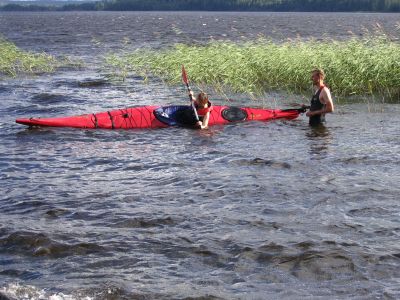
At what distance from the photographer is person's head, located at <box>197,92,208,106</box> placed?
14109 millimetres

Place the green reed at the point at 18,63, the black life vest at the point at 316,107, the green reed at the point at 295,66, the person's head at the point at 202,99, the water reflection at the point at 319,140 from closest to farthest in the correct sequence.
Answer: the water reflection at the point at 319,140 < the person's head at the point at 202,99 < the black life vest at the point at 316,107 < the green reed at the point at 295,66 < the green reed at the point at 18,63

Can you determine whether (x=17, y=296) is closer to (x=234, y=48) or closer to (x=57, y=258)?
(x=57, y=258)

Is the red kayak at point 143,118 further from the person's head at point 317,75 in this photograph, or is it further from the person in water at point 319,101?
the person's head at point 317,75

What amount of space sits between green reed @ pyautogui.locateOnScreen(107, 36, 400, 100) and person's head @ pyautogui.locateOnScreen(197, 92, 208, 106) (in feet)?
13.0

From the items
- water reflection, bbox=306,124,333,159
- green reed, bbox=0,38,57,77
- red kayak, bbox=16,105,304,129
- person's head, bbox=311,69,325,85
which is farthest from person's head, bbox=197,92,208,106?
green reed, bbox=0,38,57,77

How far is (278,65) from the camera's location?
62.7 ft

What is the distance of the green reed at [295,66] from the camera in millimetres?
17438

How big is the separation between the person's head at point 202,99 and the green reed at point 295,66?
155 inches

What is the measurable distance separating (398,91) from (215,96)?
4833 mm

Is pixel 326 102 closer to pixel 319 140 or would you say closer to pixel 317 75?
pixel 317 75

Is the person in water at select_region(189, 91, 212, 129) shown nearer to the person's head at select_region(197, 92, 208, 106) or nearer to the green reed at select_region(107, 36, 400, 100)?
the person's head at select_region(197, 92, 208, 106)

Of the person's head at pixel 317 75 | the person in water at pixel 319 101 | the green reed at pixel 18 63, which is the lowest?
the green reed at pixel 18 63

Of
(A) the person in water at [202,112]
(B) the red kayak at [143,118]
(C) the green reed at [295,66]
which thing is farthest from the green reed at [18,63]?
(A) the person in water at [202,112]

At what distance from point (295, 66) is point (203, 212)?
10555 mm
